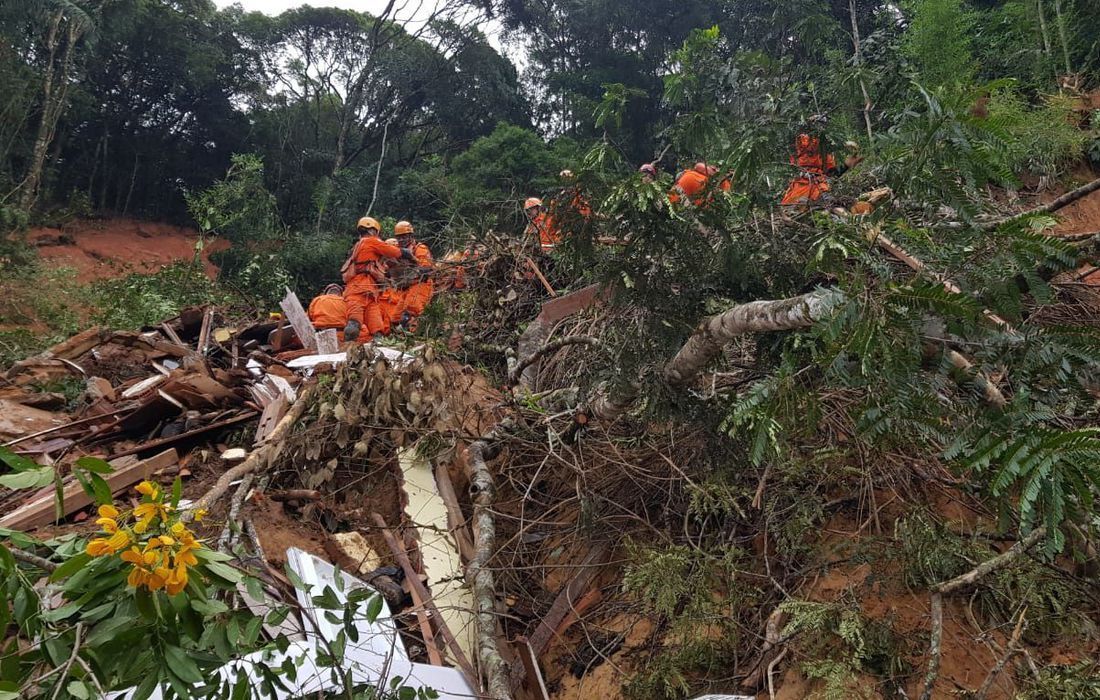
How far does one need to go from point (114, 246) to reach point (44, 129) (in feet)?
12.1

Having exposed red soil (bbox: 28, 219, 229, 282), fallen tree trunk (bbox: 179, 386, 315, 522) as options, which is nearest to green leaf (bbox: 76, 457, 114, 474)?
fallen tree trunk (bbox: 179, 386, 315, 522)

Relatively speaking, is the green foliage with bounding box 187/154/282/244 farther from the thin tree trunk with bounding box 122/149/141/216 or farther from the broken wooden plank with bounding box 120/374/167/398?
the broken wooden plank with bounding box 120/374/167/398

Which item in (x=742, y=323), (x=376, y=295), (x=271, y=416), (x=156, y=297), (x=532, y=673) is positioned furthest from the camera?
(x=156, y=297)

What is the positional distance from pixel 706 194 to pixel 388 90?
20.5 metres

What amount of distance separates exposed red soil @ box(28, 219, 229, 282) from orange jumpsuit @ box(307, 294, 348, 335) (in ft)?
28.9

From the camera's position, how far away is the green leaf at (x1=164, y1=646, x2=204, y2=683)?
1.57 m

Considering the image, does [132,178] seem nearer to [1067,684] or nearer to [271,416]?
[271,416]

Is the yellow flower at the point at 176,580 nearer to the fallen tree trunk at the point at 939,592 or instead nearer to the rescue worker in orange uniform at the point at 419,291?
the fallen tree trunk at the point at 939,592

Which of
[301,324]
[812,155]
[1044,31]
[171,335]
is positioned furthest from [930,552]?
[1044,31]

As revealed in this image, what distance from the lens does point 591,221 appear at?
3031 mm

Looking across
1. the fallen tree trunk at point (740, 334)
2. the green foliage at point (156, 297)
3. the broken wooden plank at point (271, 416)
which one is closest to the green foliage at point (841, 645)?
the fallen tree trunk at point (740, 334)

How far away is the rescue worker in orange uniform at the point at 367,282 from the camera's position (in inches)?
316

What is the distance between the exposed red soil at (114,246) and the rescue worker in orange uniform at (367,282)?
28.5 ft

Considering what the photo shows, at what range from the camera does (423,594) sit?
3510 millimetres
